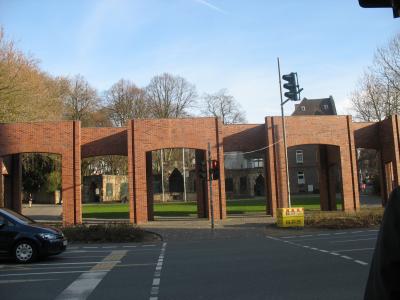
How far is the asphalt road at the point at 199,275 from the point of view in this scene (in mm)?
8242

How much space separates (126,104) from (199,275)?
65.1 metres

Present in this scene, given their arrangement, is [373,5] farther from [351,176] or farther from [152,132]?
[351,176]

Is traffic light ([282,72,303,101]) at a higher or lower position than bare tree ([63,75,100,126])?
lower

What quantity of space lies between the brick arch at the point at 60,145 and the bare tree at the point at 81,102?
128 feet

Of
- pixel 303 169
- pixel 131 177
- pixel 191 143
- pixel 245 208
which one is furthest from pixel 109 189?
pixel 191 143

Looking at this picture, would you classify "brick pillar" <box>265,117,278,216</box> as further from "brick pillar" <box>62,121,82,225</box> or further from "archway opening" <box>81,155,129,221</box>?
"archway opening" <box>81,155,129,221</box>

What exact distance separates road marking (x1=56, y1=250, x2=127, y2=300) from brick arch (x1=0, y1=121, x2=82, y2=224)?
59.1ft

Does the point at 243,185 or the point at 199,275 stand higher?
the point at 243,185

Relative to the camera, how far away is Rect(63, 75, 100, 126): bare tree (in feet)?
230

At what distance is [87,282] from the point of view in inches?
380

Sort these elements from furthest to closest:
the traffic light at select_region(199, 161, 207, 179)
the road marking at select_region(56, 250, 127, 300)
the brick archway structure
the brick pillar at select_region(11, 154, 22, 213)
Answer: the brick pillar at select_region(11, 154, 22, 213)
the brick archway structure
the traffic light at select_region(199, 161, 207, 179)
the road marking at select_region(56, 250, 127, 300)

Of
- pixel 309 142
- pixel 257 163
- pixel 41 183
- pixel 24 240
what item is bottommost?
pixel 24 240

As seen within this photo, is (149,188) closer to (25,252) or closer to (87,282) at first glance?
(25,252)

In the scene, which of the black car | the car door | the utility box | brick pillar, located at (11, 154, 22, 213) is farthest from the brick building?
the car door
